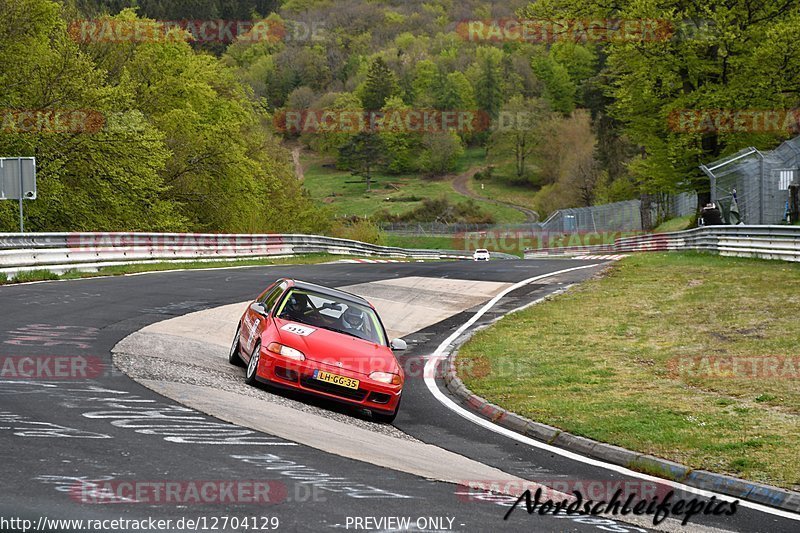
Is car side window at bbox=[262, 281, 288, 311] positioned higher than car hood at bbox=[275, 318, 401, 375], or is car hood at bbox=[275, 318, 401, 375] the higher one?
car side window at bbox=[262, 281, 288, 311]

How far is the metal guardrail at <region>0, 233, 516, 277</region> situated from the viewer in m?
22.1

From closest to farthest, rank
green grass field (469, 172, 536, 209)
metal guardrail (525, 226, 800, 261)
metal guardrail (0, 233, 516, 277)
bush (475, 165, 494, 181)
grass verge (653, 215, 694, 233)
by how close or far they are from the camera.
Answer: metal guardrail (0, 233, 516, 277), metal guardrail (525, 226, 800, 261), grass verge (653, 215, 694, 233), green grass field (469, 172, 536, 209), bush (475, 165, 494, 181)

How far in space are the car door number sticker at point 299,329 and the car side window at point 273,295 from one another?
2.64 ft

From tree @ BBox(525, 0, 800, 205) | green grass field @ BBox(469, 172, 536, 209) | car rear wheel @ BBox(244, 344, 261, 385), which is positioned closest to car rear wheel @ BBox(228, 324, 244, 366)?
Answer: car rear wheel @ BBox(244, 344, 261, 385)

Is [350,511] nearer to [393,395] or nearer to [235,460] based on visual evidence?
[235,460]

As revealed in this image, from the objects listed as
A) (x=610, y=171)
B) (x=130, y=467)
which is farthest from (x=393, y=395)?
(x=610, y=171)

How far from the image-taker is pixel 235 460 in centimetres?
713

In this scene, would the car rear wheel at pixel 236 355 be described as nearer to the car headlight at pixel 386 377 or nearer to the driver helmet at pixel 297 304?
the driver helmet at pixel 297 304

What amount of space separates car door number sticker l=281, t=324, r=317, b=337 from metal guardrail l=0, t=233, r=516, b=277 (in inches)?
476

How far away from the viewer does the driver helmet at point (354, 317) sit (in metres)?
12.4

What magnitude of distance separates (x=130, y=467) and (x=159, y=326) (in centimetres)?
899

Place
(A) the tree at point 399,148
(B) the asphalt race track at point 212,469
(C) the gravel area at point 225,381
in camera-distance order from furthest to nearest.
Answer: (A) the tree at point 399,148
(C) the gravel area at point 225,381
(B) the asphalt race track at point 212,469

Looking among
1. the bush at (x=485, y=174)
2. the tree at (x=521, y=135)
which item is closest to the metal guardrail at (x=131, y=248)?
the tree at (x=521, y=135)

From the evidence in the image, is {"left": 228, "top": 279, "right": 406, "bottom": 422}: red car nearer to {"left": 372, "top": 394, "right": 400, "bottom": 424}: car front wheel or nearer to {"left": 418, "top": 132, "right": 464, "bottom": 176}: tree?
{"left": 372, "top": 394, "right": 400, "bottom": 424}: car front wheel
